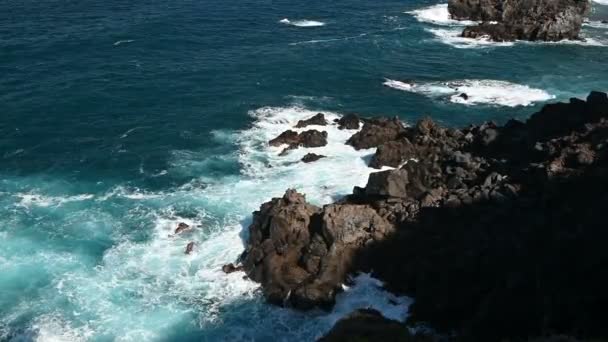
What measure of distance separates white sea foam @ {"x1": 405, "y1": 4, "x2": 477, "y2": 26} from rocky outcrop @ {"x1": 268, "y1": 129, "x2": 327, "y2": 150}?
73.7 metres

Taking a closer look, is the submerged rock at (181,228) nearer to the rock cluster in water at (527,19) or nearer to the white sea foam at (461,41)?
the white sea foam at (461,41)

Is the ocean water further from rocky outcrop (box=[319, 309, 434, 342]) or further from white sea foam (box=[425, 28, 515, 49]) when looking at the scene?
rocky outcrop (box=[319, 309, 434, 342])

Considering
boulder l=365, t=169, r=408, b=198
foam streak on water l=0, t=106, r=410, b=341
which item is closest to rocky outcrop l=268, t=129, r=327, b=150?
foam streak on water l=0, t=106, r=410, b=341

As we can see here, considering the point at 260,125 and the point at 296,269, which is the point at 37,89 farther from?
the point at 296,269


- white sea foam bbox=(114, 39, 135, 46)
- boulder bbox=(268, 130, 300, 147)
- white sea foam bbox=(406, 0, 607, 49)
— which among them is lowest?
boulder bbox=(268, 130, 300, 147)

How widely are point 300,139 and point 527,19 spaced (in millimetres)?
76801

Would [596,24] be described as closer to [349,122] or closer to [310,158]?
[349,122]

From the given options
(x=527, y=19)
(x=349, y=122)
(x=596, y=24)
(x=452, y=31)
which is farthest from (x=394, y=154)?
(x=596, y=24)

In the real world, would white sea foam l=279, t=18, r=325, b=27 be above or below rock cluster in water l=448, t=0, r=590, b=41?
below

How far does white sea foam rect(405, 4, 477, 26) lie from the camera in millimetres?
156000

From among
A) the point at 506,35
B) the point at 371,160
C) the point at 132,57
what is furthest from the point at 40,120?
the point at 506,35

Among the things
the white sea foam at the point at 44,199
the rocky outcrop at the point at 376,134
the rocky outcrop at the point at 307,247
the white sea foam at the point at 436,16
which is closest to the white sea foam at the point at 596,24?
the white sea foam at the point at 436,16

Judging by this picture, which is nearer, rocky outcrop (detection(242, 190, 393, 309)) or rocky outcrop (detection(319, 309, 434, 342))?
rocky outcrop (detection(319, 309, 434, 342))

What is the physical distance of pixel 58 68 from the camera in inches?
4614
